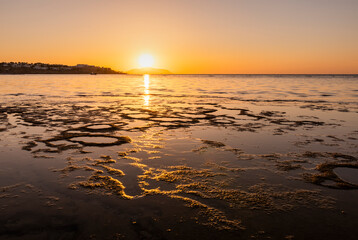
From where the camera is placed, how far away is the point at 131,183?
190 inches

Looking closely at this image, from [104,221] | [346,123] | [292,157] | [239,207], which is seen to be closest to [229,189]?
[239,207]

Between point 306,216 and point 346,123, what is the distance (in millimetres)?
9404

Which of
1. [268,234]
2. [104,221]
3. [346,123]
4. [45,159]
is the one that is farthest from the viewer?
[346,123]

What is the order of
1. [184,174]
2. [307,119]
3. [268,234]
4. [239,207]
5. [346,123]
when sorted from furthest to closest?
[307,119] < [346,123] < [184,174] < [239,207] < [268,234]

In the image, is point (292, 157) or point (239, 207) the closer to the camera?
point (239, 207)

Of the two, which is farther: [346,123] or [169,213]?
[346,123]

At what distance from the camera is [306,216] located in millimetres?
3771

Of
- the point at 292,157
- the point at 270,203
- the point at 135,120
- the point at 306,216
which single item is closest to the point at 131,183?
the point at 270,203

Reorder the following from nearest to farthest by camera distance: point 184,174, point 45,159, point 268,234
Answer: point 268,234 → point 184,174 → point 45,159

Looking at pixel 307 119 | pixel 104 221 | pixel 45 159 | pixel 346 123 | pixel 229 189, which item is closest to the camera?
pixel 104 221

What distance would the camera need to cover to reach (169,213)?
3820 millimetres

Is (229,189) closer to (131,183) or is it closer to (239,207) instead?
(239,207)

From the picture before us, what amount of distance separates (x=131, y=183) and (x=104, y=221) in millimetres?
1250

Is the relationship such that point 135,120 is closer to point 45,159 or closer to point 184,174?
point 45,159
